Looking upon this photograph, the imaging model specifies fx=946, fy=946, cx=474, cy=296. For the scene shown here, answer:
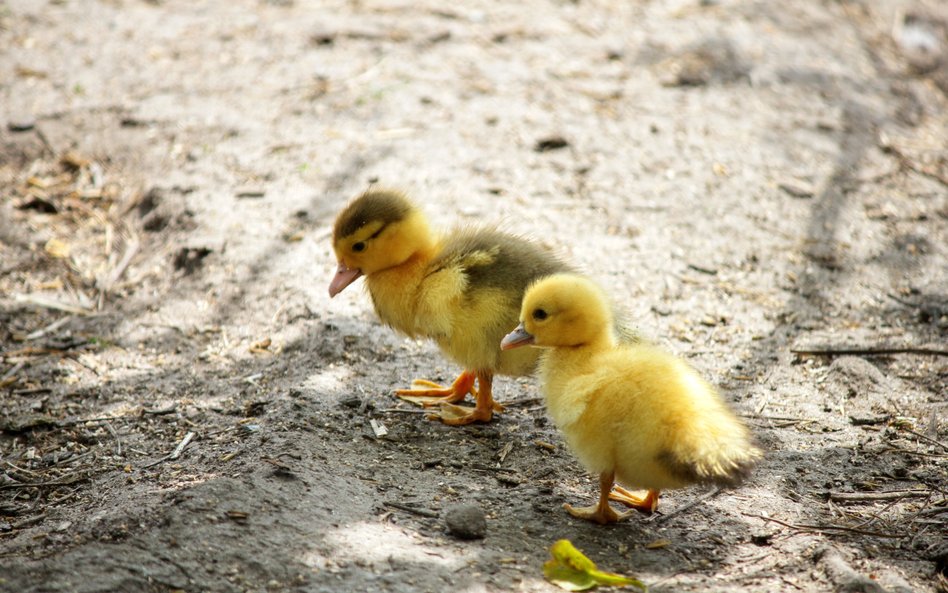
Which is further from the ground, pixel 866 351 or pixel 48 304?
pixel 866 351

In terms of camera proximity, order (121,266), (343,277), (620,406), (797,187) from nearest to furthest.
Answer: (620,406) < (343,277) < (121,266) < (797,187)

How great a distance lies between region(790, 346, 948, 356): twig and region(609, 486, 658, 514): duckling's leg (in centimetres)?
166

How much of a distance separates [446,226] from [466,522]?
8.29 feet

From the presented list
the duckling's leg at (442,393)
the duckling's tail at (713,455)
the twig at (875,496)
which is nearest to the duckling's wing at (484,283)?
the duckling's leg at (442,393)

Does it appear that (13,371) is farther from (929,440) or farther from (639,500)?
(929,440)

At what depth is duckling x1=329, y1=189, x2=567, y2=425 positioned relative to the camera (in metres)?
4.21

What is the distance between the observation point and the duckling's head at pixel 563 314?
371 cm

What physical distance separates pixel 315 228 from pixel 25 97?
316cm

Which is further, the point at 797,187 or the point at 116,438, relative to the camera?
the point at 797,187

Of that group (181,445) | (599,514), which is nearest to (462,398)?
(599,514)

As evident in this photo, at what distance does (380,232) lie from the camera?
439 cm

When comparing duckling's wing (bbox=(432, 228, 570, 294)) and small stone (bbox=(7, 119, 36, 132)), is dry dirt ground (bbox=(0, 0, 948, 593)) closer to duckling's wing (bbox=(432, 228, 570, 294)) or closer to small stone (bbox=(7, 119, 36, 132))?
small stone (bbox=(7, 119, 36, 132))

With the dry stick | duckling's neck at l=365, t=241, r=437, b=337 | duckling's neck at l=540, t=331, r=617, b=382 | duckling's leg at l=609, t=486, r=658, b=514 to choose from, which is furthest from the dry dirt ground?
duckling's neck at l=540, t=331, r=617, b=382

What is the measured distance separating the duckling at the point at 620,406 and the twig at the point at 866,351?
1.58m
